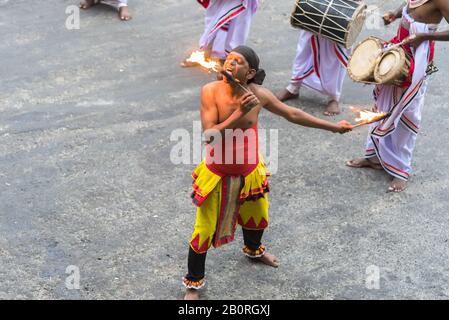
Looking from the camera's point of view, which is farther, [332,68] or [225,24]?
[225,24]

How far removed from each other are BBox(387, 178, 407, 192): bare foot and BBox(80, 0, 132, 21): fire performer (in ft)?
14.1

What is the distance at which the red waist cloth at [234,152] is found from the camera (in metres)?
4.05

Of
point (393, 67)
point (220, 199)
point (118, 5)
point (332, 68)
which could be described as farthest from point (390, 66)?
point (118, 5)

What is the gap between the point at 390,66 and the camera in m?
5.37

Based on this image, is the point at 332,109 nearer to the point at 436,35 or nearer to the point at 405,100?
the point at 405,100

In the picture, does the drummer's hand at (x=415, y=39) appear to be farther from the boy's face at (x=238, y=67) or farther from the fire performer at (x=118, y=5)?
the fire performer at (x=118, y=5)

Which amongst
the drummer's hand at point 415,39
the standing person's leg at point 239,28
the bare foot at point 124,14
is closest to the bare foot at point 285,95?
the standing person's leg at point 239,28

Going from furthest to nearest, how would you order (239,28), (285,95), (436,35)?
(239,28), (285,95), (436,35)

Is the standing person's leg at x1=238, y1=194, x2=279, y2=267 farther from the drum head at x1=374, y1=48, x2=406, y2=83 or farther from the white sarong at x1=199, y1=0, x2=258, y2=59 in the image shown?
the white sarong at x1=199, y1=0, x2=258, y2=59

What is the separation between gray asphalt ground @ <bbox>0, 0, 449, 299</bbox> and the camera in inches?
183

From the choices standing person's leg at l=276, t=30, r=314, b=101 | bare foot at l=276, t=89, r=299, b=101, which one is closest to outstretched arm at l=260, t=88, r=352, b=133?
standing person's leg at l=276, t=30, r=314, b=101

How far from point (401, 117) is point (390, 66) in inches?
18.2

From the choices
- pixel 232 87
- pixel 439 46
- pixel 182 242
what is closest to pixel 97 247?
pixel 182 242

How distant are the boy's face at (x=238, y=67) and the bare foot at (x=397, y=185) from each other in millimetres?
2263
